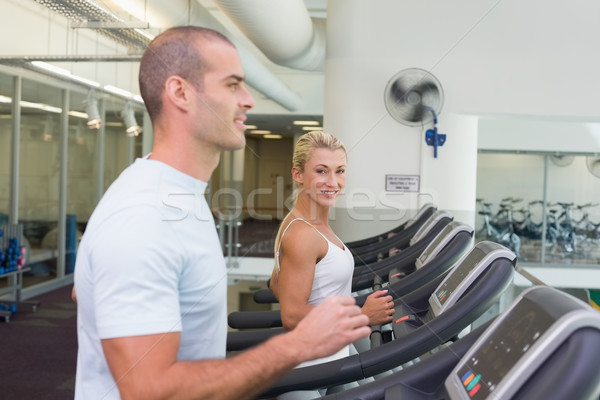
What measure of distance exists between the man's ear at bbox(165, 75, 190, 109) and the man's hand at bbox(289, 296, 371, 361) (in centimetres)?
42

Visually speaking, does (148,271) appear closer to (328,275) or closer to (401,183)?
(328,275)

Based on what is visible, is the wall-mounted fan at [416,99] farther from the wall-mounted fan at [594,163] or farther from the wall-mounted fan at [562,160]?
the wall-mounted fan at [594,163]

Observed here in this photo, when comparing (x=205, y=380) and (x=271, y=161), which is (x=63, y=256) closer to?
A: (x=205, y=380)

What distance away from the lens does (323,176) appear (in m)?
2.05

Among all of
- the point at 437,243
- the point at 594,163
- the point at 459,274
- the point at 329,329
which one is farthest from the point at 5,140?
the point at 594,163

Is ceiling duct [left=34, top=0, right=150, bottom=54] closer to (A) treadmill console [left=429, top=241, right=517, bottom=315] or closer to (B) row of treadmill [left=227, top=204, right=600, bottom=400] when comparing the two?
(B) row of treadmill [left=227, top=204, right=600, bottom=400]

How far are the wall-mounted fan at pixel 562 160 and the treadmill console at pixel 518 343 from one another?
6.51 meters

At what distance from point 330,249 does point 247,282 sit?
4722 millimetres

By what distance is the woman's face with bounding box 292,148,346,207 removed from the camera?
79.7 inches

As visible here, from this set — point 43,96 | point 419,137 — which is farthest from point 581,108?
point 43,96

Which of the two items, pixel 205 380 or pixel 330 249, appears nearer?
pixel 205 380

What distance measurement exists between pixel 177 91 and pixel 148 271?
1.06 feet

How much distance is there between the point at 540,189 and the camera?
703cm

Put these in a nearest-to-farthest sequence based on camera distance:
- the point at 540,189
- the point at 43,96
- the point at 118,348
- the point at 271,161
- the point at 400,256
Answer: the point at 118,348 → the point at 400,256 → the point at 43,96 → the point at 540,189 → the point at 271,161
